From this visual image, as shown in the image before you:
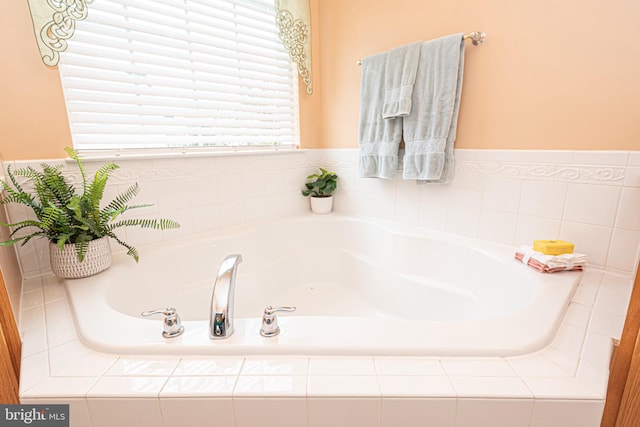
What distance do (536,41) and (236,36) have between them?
1.46m

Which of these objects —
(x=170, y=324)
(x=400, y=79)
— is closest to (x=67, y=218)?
(x=170, y=324)

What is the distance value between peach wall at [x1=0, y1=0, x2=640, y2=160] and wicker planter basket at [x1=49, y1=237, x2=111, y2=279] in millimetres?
413

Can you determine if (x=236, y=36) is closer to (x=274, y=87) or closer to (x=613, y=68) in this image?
(x=274, y=87)

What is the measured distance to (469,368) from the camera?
0.66m

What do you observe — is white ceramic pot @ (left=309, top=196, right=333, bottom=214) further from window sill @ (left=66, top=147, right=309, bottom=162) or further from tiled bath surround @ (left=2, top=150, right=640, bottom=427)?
tiled bath surround @ (left=2, top=150, right=640, bottom=427)

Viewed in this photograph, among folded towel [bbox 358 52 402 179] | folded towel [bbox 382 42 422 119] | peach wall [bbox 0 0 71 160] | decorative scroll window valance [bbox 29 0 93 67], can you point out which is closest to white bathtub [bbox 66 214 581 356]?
folded towel [bbox 358 52 402 179]

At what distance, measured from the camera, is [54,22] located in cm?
110

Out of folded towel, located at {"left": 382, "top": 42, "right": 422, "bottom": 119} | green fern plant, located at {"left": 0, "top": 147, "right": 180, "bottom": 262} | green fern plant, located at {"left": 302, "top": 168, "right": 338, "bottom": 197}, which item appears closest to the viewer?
green fern plant, located at {"left": 0, "top": 147, "right": 180, "bottom": 262}

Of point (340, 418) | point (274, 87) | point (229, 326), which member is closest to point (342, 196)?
point (274, 87)

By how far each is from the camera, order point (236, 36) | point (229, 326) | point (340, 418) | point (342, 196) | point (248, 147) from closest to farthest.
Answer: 1. point (340, 418)
2. point (229, 326)
3. point (236, 36)
4. point (248, 147)
5. point (342, 196)

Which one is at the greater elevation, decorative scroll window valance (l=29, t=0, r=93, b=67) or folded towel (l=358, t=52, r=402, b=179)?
decorative scroll window valance (l=29, t=0, r=93, b=67)

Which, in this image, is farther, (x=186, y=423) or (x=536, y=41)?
(x=536, y=41)

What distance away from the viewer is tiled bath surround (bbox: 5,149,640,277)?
112 centimetres

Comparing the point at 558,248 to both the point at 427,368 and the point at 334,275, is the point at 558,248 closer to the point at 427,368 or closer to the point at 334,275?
the point at 427,368
